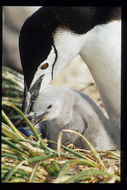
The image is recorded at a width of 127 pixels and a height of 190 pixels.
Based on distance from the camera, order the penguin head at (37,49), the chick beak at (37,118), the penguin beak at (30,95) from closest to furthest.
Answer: the penguin head at (37,49)
the penguin beak at (30,95)
the chick beak at (37,118)

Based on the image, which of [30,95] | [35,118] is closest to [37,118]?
[35,118]

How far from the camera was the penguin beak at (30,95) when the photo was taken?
935mm

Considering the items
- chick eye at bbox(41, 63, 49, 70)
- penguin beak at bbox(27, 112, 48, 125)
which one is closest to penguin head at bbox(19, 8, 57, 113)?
chick eye at bbox(41, 63, 49, 70)

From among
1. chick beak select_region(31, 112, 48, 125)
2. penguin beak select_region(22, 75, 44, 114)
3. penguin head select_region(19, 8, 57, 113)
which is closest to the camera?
penguin head select_region(19, 8, 57, 113)

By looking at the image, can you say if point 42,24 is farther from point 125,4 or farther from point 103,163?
point 103,163

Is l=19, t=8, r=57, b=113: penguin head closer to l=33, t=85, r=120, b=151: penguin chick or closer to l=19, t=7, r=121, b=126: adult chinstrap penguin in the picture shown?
l=19, t=7, r=121, b=126: adult chinstrap penguin

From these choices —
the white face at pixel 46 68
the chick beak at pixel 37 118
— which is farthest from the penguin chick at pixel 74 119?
the white face at pixel 46 68

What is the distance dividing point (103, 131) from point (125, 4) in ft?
1.45

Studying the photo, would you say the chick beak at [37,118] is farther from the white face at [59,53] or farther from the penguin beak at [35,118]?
the white face at [59,53]

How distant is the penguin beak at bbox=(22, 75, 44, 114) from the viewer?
36.8 inches

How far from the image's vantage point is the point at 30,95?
959mm

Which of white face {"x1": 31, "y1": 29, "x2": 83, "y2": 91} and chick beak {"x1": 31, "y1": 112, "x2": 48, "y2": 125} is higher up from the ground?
white face {"x1": 31, "y1": 29, "x2": 83, "y2": 91}

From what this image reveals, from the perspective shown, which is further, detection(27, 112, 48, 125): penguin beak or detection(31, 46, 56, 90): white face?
detection(27, 112, 48, 125): penguin beak

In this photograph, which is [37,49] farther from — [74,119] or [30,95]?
[74,119]
